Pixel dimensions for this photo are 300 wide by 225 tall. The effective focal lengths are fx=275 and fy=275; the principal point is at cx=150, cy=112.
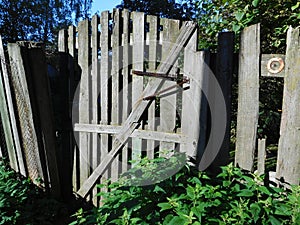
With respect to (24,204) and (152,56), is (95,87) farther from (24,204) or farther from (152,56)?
(24,204)

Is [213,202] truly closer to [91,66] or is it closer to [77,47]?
[91,66]

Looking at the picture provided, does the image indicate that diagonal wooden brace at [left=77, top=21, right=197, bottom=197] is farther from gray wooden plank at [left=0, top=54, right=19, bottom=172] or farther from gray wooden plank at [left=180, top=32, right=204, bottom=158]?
gray wooden plank at [left=0, top=54, right=19, bottom=172]

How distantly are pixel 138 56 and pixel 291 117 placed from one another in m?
1.39

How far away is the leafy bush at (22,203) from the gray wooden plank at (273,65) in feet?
7.73

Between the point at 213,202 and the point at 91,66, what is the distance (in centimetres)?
190

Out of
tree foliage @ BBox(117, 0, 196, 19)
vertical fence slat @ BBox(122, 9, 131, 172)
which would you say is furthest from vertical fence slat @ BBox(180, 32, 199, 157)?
tree foliage @ BBox(117, 0, 196, 19)

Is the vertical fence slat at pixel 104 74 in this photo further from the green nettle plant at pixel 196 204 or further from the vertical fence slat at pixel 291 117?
the vertical fence slat at pixel 291 117

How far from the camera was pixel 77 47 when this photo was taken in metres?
2.96

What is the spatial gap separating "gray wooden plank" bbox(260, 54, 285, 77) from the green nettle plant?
74cm

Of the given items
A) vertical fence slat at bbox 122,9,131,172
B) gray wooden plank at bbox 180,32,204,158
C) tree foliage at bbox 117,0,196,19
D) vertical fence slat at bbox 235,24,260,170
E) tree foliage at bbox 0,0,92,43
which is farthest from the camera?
tree foliage at bbox 117,0,196,19

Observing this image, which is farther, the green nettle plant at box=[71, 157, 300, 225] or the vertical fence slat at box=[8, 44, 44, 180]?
the vertical fence slat at box=[8, 44, 44, 180]

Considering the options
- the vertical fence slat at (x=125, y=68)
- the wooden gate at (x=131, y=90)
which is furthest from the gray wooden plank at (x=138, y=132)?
the vertical fence slat at (x=125, y=68)

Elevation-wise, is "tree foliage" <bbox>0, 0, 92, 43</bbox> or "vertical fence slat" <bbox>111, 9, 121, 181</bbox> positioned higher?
"tree foliage" <bbox>0, 0, 92, 43</bbox>

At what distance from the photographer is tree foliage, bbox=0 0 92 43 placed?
11852mm
